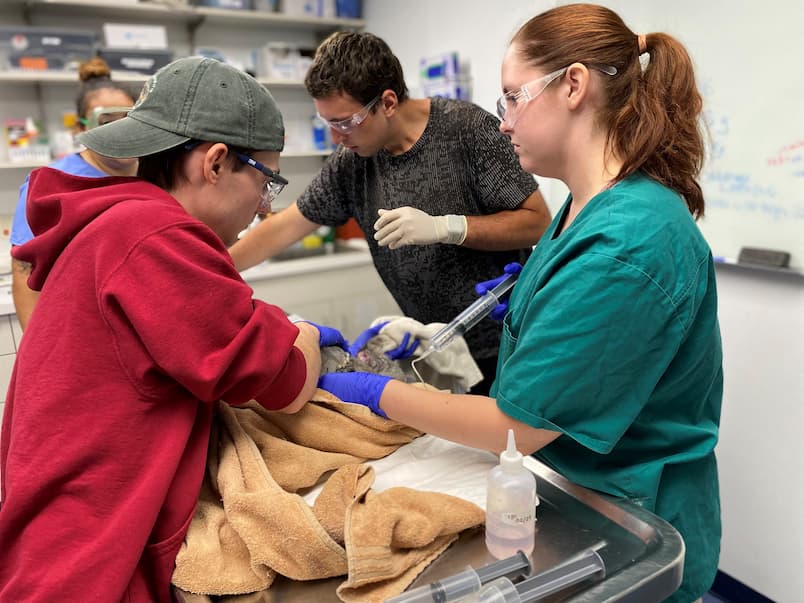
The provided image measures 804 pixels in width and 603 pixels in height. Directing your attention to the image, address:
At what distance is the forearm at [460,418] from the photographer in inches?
33.2

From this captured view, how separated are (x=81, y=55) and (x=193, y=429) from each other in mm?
2783

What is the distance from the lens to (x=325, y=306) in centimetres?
322

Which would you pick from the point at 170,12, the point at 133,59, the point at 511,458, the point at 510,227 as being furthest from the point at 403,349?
the point at 170,12

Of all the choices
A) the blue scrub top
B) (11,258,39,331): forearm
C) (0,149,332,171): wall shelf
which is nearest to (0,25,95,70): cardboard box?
(0,149,332,171): wall shelf

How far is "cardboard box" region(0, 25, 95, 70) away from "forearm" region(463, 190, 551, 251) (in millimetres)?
2413

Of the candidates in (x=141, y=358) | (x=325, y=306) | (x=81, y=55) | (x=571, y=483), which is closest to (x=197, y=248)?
(x=141, y=358)

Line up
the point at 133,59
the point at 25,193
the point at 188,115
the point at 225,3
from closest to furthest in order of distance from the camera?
the point at 188,115 → the point at 25,193 → the point at 133,59 → the point at 225,3

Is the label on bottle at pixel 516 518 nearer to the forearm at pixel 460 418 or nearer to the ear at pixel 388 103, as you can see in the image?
the forearm at pixel 460 418

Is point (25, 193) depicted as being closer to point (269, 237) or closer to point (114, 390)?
point (269, 237)

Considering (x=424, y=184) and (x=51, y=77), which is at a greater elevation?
(x=51, y=77)

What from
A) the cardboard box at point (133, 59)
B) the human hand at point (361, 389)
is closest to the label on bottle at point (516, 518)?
the human hand at point (361, 389)

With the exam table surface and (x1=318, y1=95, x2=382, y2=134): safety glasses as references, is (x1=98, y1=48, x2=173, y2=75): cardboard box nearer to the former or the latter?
(x1=318, y1=95, x2=382, y2=134): safety glasses

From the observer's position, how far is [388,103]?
1.64m

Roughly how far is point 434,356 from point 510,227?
1.40 ft
